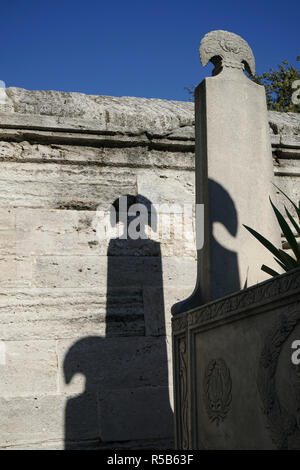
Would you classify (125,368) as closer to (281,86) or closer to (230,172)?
(230,172)

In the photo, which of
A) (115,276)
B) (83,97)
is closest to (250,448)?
(115,276)

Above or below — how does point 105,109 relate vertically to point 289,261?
above

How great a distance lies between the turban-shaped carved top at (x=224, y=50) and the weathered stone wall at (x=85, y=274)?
40.4 inches

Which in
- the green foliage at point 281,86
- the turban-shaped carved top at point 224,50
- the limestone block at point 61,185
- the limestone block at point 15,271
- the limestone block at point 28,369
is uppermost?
the green foliage at point 281,86

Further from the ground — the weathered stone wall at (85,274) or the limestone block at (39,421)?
the weathered stone wall at (85,274)

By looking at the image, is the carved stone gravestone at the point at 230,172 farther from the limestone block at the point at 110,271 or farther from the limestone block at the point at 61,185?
the limestone block at the point at 61,185

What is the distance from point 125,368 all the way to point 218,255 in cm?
127

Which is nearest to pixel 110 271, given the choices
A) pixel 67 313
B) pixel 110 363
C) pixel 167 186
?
pixel 67 313

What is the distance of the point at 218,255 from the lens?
10.8 feet

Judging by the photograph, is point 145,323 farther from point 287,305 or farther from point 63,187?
point 287,305

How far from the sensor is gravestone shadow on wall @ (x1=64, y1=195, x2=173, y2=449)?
393cm

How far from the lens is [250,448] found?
2.39 metres

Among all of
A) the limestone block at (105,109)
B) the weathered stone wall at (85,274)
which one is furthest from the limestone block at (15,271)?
the limestone block at (105,109)

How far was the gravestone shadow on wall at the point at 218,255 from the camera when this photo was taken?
3258 millimetres
